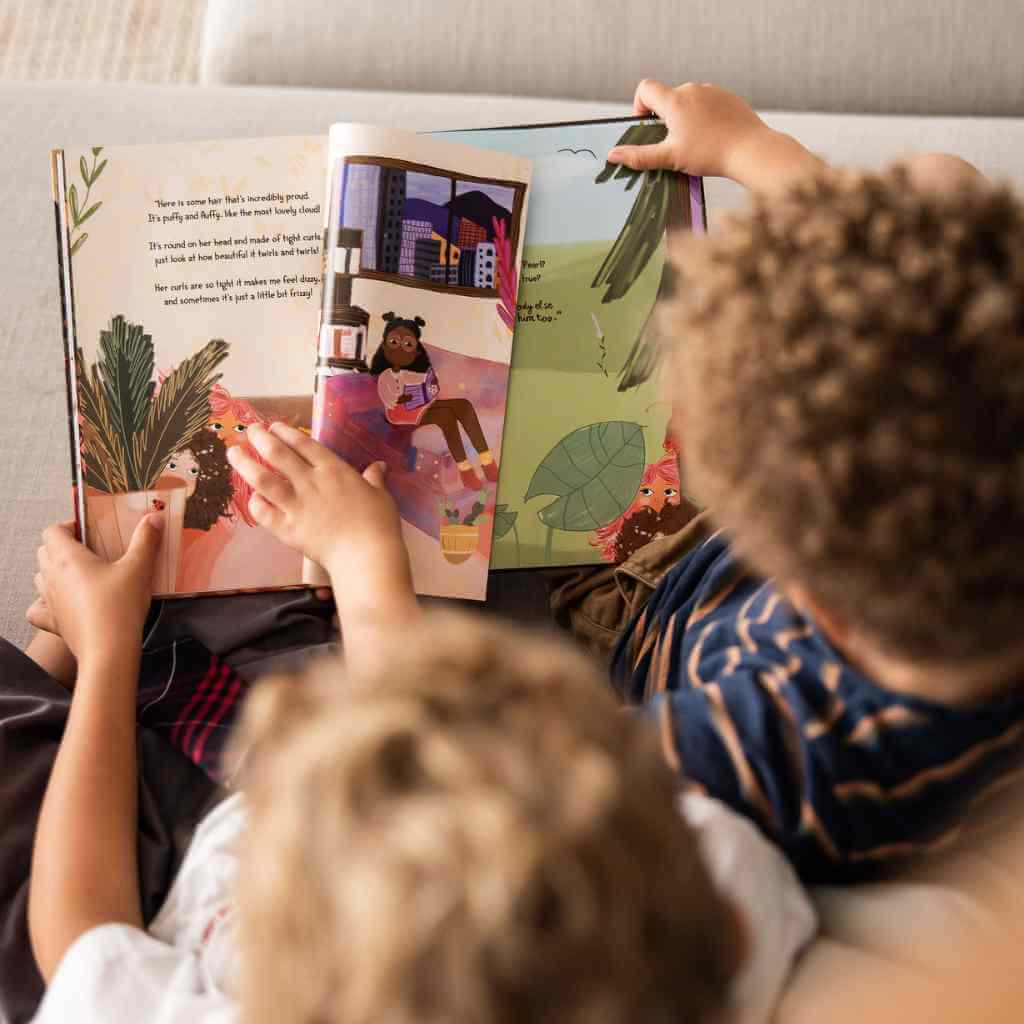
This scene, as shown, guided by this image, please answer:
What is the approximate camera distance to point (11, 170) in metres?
0.91

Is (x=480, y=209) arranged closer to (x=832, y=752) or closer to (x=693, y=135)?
(x=693, y=135)

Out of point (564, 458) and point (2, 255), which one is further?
point (2, 255)

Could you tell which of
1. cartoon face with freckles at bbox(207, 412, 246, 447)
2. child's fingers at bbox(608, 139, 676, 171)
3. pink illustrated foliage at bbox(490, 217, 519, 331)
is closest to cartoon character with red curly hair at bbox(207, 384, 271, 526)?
cartoon face with freckles at bbox(207, 412, 246, 447)

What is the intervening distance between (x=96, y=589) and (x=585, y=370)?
1.32 ft

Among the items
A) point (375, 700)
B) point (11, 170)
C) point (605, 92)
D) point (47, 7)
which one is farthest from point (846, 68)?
point (47, 7)

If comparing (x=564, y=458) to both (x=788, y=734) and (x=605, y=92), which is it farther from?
(x=605, y=92)

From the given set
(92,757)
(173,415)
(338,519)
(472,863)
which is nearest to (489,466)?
(338,519)

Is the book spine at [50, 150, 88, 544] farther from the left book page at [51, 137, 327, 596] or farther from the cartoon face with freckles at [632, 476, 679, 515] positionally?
the cartoon face with freckles at [632, 476, 679, 515]

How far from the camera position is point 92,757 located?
637mm

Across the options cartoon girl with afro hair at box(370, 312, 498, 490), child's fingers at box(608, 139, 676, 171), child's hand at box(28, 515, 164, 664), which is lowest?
child's hand at box(28, 515, 164, 664)

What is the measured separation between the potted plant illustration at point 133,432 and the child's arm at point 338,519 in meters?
0.05

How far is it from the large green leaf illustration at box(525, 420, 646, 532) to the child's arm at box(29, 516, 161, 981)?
1.00 feet

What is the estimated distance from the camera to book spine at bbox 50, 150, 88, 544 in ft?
2.38

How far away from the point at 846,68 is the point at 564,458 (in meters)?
0.58
